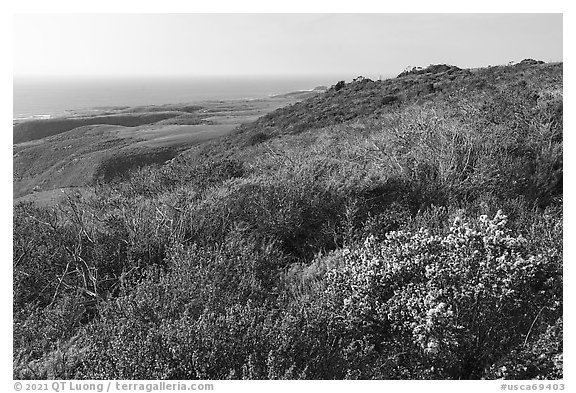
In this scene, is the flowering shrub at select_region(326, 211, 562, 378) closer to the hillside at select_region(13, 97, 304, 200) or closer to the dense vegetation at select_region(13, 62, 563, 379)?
the dense vegetation at select_region(13, 62, 563, 379)

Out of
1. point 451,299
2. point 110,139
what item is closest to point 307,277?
point 451,299

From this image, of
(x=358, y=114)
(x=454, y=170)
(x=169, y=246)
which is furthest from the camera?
(x=358, y=114)

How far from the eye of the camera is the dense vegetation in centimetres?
328

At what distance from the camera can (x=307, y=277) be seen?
14.9 feet

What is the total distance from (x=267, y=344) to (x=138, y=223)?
2.60 meters

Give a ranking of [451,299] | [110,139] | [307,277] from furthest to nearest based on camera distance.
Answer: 1. [110,139]
2. [307,277]
3. [451,299]

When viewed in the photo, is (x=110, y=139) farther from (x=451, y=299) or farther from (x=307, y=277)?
(x=451, y=299)

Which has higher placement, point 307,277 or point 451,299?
point 451,299

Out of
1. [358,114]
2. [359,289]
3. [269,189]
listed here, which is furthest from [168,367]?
[358,114]

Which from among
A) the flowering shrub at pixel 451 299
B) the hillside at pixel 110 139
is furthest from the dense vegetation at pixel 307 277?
the hillside at pixel 110 139

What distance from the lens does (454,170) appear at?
280 inches

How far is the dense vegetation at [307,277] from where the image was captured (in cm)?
328
